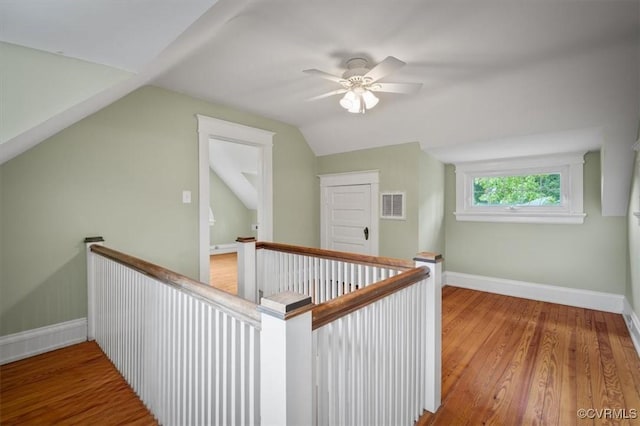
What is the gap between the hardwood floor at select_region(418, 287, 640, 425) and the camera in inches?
69.1

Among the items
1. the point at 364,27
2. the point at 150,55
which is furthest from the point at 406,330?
the point at 150,55

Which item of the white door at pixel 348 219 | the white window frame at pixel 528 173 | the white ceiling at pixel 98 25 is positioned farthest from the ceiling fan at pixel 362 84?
the white window frame at pixel 528 173

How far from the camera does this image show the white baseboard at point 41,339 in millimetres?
2225

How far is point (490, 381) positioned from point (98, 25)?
3132 mm

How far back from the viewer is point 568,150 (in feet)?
11.5

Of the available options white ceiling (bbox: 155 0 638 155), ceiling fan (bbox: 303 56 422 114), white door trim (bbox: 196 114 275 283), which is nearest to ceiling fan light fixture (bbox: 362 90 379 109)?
ceiling fan (bbox: 303 56 422 114)

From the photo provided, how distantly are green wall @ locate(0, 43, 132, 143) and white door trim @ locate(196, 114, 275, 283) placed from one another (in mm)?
1520

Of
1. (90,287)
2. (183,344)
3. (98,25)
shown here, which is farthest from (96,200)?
(183,344)

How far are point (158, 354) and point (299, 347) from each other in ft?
3.70

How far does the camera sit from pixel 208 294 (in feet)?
3.91

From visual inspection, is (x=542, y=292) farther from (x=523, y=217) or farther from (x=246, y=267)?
(x=246, y=267)

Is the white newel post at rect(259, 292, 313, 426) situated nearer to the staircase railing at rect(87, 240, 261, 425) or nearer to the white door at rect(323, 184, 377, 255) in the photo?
the staircase railing at rect(87, 240, 261, 425)

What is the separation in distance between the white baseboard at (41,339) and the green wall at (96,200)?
5 centimetres

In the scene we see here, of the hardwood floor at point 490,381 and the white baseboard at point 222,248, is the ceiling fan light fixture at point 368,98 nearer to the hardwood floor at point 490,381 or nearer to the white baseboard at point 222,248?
the hardwood floor at point 490,381
